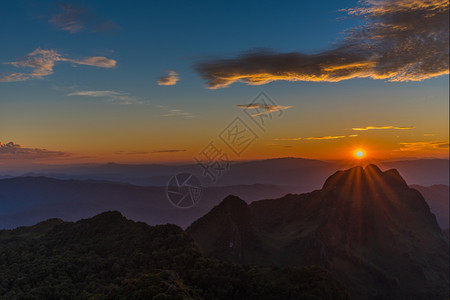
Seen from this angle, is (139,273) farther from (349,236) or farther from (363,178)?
(363,178)

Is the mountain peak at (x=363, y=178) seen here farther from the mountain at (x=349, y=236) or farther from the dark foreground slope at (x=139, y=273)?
the dark foreground slope at (x=139, y=273)

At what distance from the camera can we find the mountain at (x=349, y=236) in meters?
94.9

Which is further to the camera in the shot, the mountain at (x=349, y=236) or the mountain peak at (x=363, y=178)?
the mountain peak at (x=363, y=178)

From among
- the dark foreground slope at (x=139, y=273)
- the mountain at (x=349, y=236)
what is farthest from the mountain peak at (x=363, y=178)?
the dark foreground slope at (x=139, y=273)

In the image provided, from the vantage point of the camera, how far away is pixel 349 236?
111 meters

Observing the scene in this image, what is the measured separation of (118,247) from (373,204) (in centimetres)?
10900

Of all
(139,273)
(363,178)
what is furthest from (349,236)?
(139,273)

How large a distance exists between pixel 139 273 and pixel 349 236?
289ft

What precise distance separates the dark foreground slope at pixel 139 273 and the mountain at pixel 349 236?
38.9m

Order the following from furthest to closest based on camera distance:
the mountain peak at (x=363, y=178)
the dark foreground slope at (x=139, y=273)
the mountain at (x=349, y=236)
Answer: the mountain peak at (x=363, y=178) → the mountain at (x=349, y=236) → the dark foreground slope at (x=139, y=273)

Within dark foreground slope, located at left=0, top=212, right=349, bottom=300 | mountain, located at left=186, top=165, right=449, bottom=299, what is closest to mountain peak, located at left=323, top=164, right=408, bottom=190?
mountain, located at left=186, top=165, right=449, bottom=299

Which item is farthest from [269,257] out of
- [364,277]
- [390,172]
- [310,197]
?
[390,172]

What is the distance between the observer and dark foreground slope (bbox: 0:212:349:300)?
4081 centimetres

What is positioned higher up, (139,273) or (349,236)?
(139,273)
